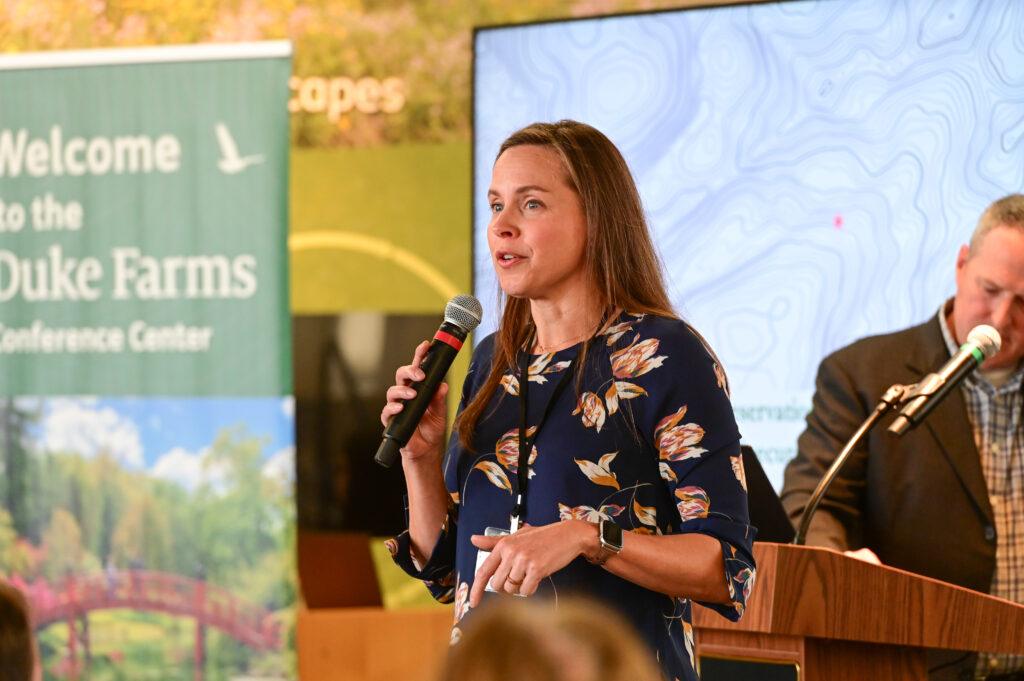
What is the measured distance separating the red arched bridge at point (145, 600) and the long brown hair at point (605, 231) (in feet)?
10.1

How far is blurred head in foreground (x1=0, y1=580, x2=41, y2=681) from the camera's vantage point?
123cm

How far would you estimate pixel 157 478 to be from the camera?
4.79 metres

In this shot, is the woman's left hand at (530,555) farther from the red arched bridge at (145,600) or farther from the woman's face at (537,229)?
the red arched bridge at (145,600)

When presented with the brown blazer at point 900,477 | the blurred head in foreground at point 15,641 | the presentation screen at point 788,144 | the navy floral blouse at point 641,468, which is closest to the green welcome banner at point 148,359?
the presentation screen at point 788,144

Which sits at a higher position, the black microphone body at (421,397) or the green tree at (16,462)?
the black microphone body at (421,397)

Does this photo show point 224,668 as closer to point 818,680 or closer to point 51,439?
point 51,439

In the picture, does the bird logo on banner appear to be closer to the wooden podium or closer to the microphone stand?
the microphone stand

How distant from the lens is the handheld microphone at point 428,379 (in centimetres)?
189

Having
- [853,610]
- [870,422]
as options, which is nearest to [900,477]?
[870,422]

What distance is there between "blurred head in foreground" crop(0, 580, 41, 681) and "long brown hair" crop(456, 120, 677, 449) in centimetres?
79

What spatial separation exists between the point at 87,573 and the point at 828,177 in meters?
3.11

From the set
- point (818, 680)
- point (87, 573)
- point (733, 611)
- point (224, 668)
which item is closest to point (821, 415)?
point (818, 680)

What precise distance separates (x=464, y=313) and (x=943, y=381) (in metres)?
1.00

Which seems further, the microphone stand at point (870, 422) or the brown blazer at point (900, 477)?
the brown blazer at point (900, 477)
